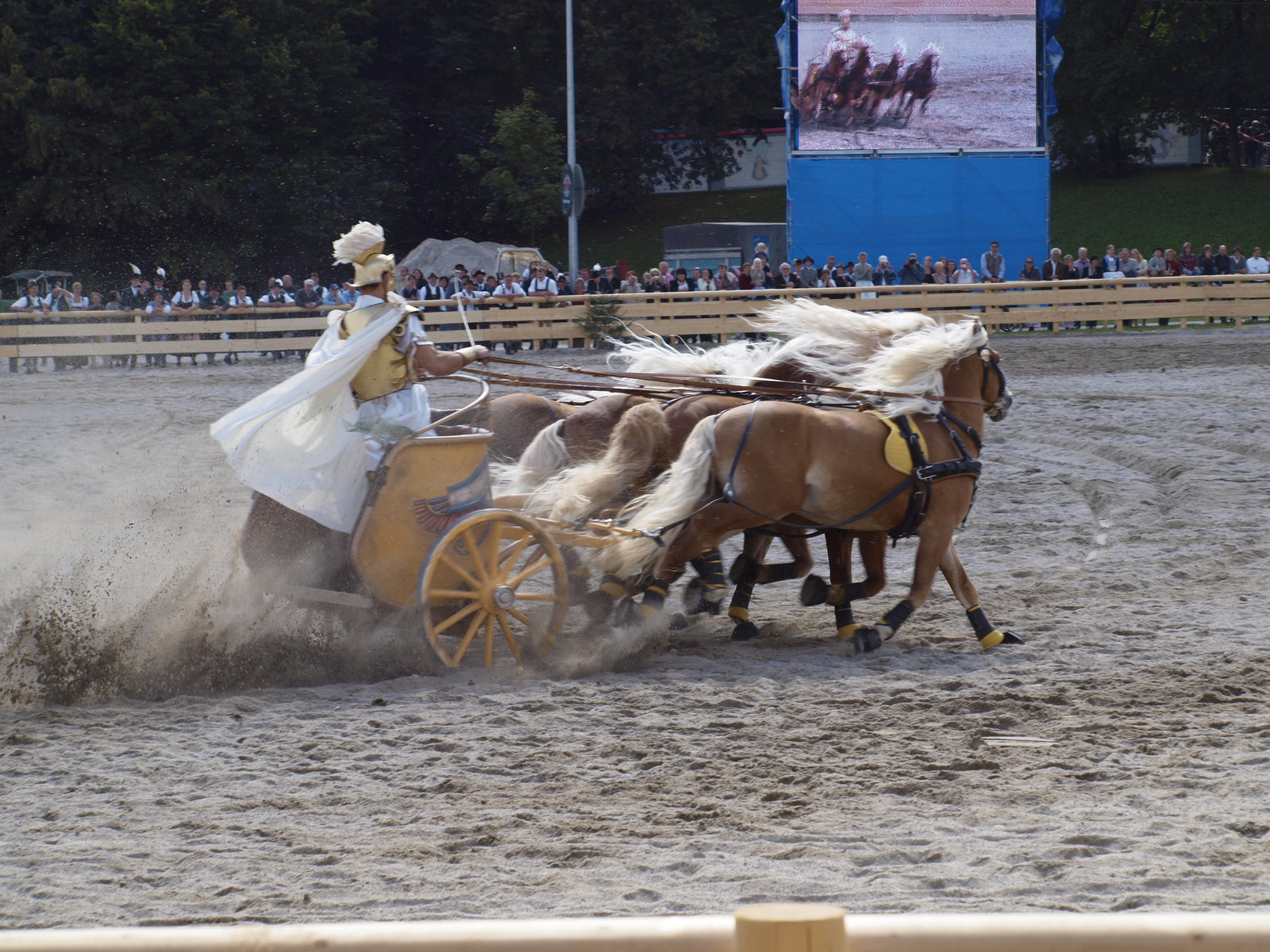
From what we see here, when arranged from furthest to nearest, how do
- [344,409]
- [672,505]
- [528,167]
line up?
[528,167] < [672,505] < [344,409]

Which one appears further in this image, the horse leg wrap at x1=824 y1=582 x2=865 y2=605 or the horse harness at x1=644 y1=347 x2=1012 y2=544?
the horse leg wrap at x1=824 y1=582 x2=865 y2=605

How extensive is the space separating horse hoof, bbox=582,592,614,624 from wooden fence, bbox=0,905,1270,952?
485cm

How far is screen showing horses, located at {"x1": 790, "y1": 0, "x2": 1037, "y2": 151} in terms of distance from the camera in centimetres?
2620

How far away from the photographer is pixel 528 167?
3931 centimetres

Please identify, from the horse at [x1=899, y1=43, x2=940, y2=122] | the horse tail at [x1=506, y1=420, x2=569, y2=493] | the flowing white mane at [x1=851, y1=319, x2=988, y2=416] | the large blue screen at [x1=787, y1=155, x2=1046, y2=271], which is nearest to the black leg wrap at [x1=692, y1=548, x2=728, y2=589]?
the horse tail at [x1=506, y1=420, x2=569, y2=493]

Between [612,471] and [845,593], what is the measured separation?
1.39 meters

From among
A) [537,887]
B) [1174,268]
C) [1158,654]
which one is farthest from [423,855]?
[1174,268]

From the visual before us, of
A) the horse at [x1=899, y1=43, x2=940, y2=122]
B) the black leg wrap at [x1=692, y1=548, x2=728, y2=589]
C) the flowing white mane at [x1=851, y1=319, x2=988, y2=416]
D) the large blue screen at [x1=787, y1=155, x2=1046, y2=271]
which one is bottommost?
the black leg wrap at [x1=692, y1=548, x2=728, y2=589]

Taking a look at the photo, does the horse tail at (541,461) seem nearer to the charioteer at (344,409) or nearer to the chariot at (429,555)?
the chariot at (429,555)

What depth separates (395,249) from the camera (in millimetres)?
42719

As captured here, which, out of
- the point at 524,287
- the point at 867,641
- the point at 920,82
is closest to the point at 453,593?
the point at 867,641

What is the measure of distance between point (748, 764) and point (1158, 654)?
2.62 m

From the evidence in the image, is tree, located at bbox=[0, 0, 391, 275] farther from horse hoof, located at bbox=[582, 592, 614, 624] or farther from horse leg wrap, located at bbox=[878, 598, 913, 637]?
horse leg wrap, located at bbox=[878, 598, 913, 637]

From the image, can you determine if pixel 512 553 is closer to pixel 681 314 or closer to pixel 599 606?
pixel 599 606
